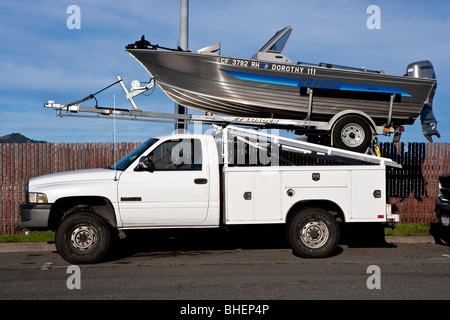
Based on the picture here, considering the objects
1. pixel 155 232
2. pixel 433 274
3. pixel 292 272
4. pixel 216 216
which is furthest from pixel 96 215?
pixel 433 274

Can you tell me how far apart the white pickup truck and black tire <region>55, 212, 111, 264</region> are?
0.05 ft

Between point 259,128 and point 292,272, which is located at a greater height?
point 259,128

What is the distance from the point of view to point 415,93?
11227 millimetres

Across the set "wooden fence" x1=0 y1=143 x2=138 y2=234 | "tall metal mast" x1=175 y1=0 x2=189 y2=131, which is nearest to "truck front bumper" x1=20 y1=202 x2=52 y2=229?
"wooden fence" x1=0 y1=143 x2=138 y2=234

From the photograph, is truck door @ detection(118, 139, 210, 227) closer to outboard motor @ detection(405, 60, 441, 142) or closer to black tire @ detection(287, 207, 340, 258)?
black tire @ detection(287, 207, 340, 258)

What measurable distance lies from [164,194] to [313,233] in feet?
8.31

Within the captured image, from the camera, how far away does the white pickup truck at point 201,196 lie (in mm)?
8062

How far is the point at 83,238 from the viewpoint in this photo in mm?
8062

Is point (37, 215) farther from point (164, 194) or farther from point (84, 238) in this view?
point (164, 194)

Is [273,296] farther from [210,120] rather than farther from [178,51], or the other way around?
[178,51]

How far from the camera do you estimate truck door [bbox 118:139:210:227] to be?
821 centimetres

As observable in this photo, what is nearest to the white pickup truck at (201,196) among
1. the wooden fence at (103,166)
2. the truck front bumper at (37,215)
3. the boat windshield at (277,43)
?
the truck front bumper at (37,215)

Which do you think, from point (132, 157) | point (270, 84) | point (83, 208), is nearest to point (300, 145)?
point (270, 84)
